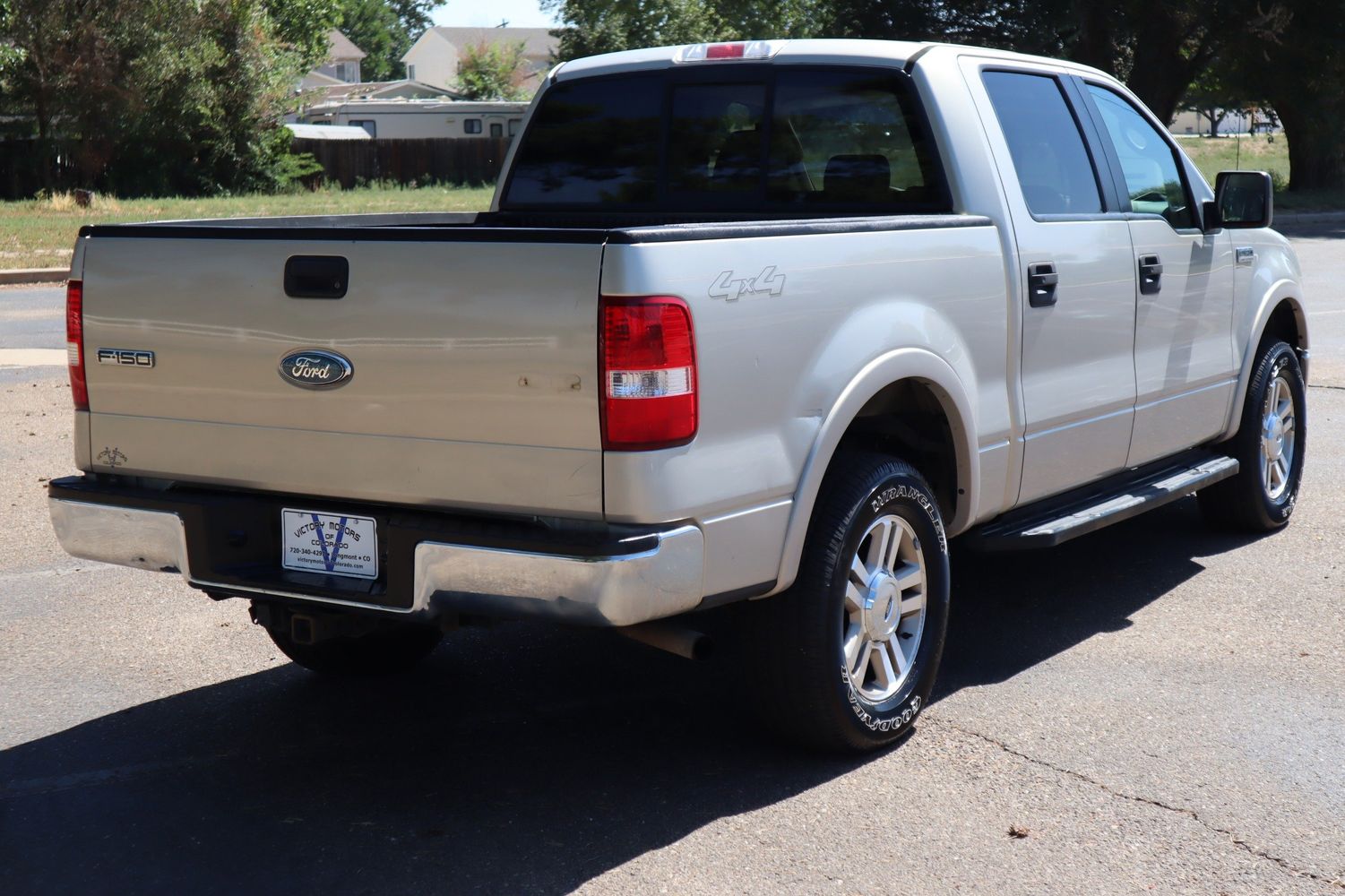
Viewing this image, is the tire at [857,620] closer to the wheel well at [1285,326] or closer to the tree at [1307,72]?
the wheel well at [1285,326]

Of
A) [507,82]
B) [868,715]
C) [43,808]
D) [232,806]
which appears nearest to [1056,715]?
[868,715]

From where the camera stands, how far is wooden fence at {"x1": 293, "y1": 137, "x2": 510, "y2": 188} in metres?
43.9

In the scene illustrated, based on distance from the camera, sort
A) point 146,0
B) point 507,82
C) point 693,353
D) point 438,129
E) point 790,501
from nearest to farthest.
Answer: point 693,353
point 790,501
point 146,0
point 438,129
point 507,82

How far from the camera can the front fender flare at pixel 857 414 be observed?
390 centimetres

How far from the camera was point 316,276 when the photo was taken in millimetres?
3770

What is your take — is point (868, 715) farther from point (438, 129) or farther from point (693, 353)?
point (438, 129)

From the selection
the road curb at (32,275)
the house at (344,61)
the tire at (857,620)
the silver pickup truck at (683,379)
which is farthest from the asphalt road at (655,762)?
the house at (344,61)

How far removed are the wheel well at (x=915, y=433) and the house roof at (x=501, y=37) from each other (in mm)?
110003

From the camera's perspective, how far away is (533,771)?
13.9 ft

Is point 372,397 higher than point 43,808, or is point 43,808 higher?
point 372,397

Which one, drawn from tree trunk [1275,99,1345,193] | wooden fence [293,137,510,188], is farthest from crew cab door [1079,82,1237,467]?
wooden fence [293,137,510,188]

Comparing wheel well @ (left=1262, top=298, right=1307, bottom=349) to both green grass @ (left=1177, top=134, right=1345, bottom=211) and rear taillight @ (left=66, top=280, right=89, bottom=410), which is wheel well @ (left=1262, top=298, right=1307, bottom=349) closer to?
green grass @ (left=1177, top=134, right=1345, bottom=211)

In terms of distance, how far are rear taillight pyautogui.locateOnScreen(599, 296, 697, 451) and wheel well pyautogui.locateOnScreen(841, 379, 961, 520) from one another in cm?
97

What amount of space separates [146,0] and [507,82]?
45.7 metres
